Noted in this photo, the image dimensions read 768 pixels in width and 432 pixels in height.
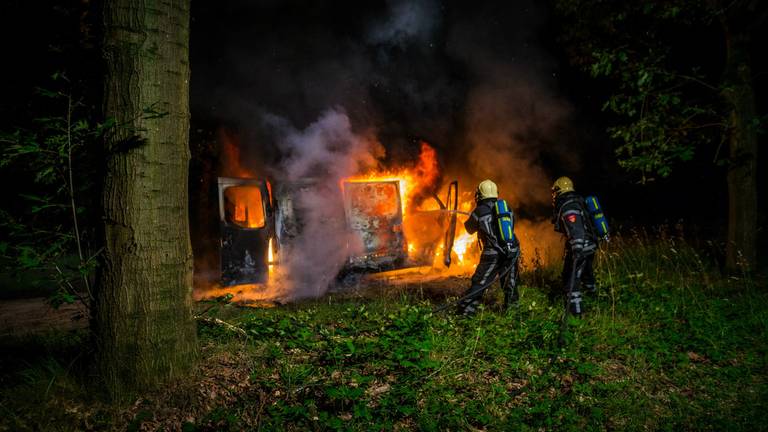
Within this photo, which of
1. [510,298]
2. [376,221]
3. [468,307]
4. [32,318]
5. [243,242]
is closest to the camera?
[468,307]

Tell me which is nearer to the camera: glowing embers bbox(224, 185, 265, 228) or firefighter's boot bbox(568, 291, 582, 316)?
firefighter's boot bbox(568, 291, 582, 316)

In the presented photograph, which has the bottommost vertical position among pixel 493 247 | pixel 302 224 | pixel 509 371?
pixel 509 371

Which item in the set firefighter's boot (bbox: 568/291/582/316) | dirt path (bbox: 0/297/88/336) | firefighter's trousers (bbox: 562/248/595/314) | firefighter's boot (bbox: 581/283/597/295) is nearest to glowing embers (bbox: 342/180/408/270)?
firefighter's trousers (bbox: 562/248/595/314)

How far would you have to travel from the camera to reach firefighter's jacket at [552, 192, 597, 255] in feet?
17.9

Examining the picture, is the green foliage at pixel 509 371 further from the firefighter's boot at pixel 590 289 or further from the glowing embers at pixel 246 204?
the glowing embers at pixel 246 204

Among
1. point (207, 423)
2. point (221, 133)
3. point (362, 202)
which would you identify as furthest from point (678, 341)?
point (221, 133)

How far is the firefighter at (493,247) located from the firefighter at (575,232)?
0.77 meters

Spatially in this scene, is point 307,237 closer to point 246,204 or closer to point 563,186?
point 246,204

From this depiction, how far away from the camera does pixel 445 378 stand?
10.4 feet

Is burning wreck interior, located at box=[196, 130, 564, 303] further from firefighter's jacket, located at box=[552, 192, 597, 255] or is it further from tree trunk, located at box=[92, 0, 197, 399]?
tree trunk, located at box=[92, 0, 197, 399]

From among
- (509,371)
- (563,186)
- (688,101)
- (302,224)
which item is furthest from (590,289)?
(302,224)

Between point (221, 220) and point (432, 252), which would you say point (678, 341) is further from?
point (221, 220)

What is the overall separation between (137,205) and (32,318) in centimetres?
581

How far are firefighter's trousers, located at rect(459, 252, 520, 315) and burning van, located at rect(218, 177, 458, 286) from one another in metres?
1.97
